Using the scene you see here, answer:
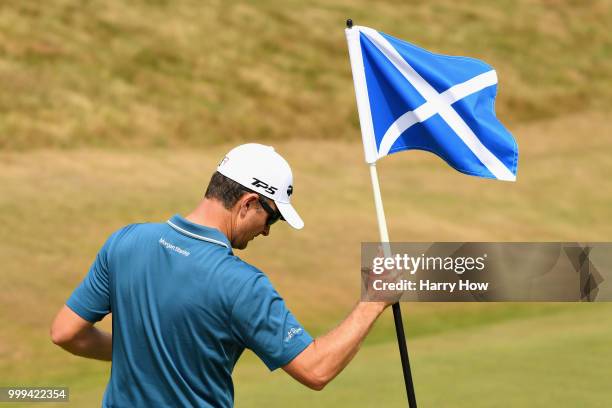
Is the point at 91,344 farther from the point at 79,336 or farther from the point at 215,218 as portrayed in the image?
the point at 215,218

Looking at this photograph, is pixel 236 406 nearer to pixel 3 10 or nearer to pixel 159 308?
pixel 159 308

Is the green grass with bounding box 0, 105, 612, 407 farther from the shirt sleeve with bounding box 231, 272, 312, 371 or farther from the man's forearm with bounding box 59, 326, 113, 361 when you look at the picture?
the shirt sleeve with bounding box 231, 272, 312, 371

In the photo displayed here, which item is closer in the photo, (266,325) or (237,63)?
(266,325)

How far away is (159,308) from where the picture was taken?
4.65 metres

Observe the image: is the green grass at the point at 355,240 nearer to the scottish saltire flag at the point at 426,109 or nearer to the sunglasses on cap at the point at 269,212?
the scottish saltire flag at the point at 426,109

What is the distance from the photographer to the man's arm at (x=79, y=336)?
5074mm

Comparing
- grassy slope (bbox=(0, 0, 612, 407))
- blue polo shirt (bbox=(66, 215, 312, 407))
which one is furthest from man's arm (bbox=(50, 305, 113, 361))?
grassy slope (bbox=(0, 0, 612, 407))

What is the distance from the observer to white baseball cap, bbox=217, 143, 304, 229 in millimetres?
4762

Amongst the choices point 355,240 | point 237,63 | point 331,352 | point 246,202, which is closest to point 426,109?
point 246,202

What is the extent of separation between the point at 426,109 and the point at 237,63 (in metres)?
27.7

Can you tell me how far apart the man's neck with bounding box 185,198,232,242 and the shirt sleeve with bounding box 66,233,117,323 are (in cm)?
37

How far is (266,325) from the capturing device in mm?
4539

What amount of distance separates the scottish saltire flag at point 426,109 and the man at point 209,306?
4.86 feet

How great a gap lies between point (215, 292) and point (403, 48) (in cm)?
221
